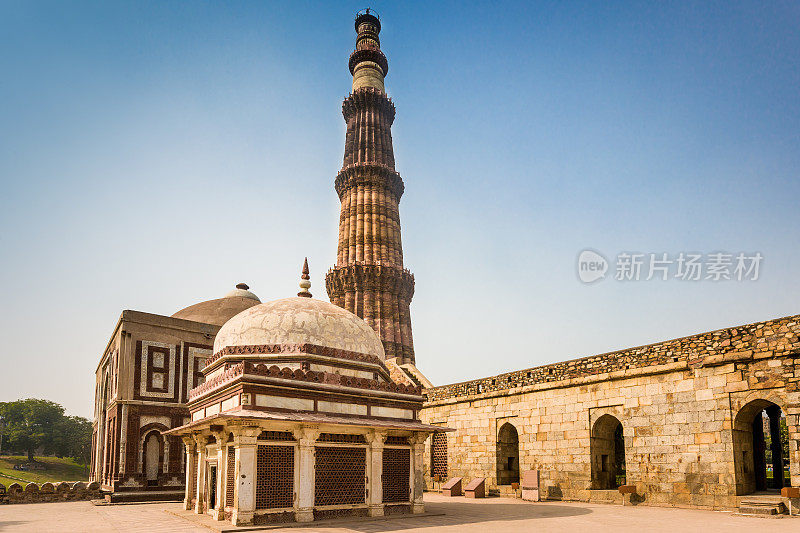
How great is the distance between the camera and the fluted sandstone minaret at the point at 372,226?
137ft

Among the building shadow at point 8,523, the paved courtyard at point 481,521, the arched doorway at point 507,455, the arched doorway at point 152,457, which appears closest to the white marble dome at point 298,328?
the paved courtyard at point 481,521

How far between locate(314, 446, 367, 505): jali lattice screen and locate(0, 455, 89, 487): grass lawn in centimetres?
3562

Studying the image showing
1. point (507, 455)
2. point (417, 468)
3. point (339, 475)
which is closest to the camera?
point (339, 475)

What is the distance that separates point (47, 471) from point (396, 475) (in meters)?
48.5

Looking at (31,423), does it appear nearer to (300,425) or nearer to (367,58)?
(367,58)

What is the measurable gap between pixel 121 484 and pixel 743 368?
21.2 metres

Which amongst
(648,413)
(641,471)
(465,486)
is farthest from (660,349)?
(465,486)

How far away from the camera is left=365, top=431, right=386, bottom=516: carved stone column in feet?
50.1

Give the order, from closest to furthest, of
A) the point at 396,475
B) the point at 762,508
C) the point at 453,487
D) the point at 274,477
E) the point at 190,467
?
the point at 274,477
the point at 762,508
the point at 396,475
the point at 190,467
the point at 453,487

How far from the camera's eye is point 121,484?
Answer: 74.4 feet

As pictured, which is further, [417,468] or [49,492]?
[49,492]

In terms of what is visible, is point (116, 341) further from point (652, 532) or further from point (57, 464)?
point (57, 464)

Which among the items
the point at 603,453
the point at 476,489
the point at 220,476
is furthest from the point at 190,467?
the point at 603,453

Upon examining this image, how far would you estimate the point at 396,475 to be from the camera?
1600 centimetres
